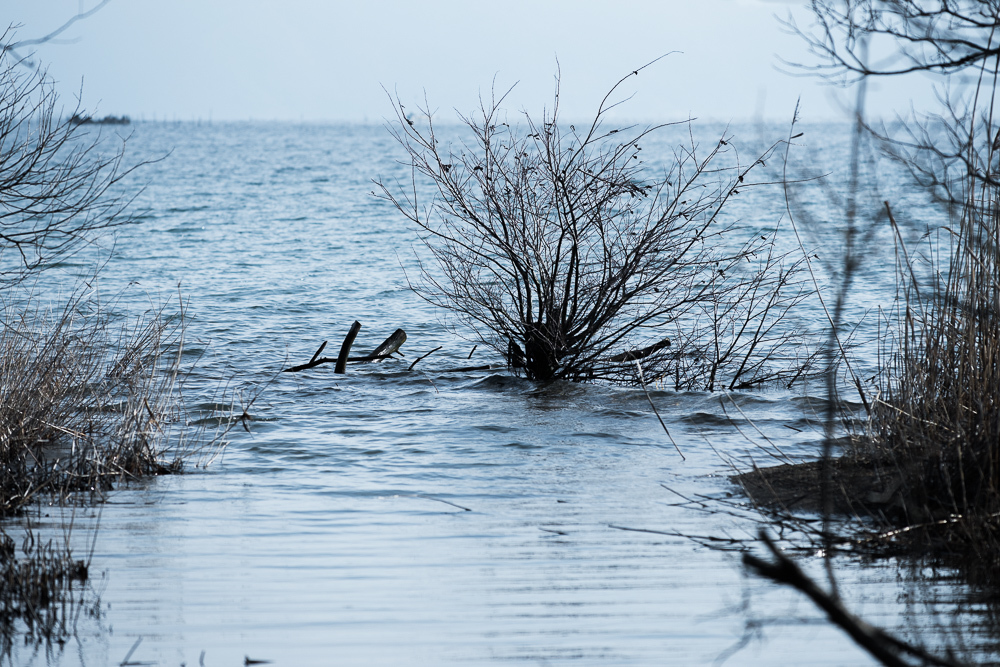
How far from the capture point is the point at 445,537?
5.91 m

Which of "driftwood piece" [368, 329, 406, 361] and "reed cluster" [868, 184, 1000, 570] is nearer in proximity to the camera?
"reed cluster" [868, 184, 1000, 570]

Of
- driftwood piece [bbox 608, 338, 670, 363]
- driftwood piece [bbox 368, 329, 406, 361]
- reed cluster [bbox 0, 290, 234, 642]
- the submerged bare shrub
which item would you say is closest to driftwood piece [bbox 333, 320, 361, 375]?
driftwood piece [bbox 368, 329, 406, 361]

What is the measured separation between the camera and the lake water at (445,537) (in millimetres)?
4246

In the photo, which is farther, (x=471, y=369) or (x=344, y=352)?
(x=471, y=369)

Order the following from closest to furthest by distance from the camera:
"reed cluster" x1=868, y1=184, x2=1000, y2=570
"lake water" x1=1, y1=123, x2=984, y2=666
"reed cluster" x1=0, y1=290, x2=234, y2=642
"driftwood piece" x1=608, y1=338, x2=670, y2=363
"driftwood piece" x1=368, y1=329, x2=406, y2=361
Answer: "lake water" x1=1, y1=123, x2=984, y2=666, "reed cluster" x1=868, y1=184, x2=1000, y2=570, "reed cluster" x1=0, y1=290, x2=234, y2=642, "driftwood piece" x1=608, y1=338, x2=670, y2=363, "driftwood piece" x1=368, y1=329, x2=406, y2=361

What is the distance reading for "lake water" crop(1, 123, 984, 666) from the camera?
4246 mm

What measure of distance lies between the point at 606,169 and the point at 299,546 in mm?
5992

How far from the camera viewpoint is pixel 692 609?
4594 mm

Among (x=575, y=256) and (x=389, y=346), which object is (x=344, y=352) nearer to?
(x=389, y=346)

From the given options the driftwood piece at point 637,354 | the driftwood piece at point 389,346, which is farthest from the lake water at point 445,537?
the driftwood piece at point 637,354

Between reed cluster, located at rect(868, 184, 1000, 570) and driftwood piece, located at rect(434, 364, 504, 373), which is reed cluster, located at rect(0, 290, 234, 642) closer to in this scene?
driftwood piece, located at rect(434, 364, 504, 373)

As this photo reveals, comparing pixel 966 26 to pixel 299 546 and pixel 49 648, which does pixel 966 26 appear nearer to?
pixel 299 546

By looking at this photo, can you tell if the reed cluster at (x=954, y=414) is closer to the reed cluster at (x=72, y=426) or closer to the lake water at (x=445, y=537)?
the lake water at (x=445, y=537)

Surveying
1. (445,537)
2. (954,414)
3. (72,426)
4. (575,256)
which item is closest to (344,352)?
(575,256)
